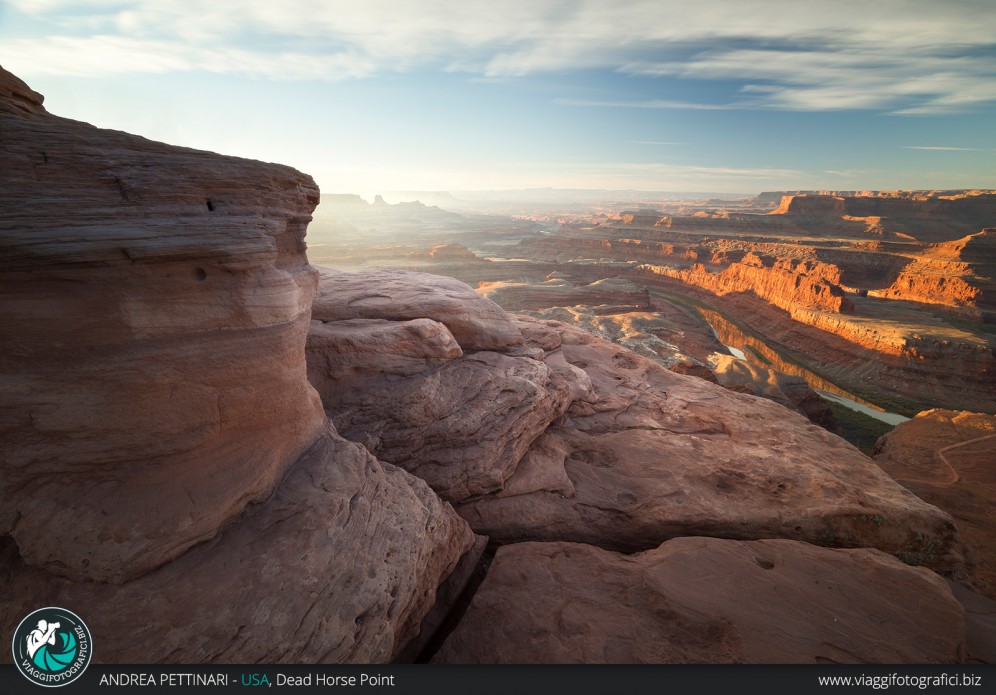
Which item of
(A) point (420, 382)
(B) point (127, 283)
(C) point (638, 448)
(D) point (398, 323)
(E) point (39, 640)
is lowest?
(C) point (638, 448)

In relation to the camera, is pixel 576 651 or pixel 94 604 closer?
pixel 94 604

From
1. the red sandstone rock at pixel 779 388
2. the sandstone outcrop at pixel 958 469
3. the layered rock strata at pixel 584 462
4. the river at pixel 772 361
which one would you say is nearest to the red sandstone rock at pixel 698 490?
the layered rock strata at pixel 584 462

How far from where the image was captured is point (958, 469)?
1291cm

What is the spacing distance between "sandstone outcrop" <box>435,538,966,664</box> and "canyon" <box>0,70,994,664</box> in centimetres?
3

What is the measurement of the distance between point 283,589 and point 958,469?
18860mm

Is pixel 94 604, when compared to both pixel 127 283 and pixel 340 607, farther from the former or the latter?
pixel 127 283

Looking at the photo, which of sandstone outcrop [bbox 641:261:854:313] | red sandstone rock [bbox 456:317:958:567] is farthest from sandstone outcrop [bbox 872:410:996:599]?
sandstone outcrop [bbox 641:261:854:313]

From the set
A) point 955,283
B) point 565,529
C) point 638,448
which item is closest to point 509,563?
point 565,529

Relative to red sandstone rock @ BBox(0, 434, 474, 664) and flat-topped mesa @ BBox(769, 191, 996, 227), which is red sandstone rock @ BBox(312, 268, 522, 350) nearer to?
red sandstone rock @ BBox(0, 434, 474, 664)

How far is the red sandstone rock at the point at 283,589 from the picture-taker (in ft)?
11.4

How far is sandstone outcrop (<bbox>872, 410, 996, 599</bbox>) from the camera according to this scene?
30.2 feet

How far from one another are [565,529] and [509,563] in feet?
4.60

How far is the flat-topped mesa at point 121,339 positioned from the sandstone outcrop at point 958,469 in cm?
1297

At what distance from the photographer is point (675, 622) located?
15.2 ft
